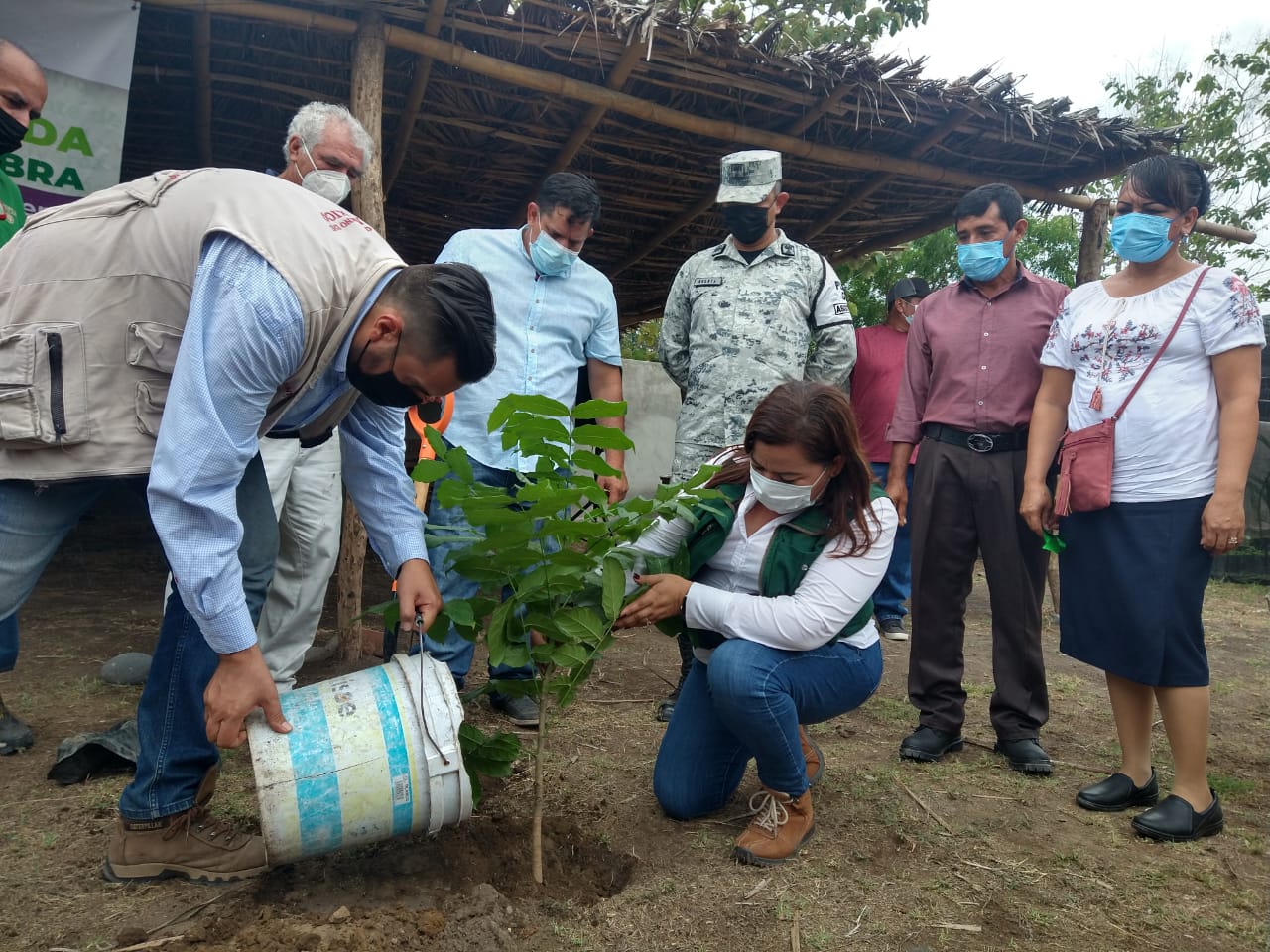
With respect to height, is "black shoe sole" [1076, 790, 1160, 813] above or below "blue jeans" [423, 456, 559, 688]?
below

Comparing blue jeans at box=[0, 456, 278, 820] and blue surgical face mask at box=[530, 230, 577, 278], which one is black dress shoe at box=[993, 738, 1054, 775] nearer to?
blue surgical face mask at box=[530, 230, 577, 278]

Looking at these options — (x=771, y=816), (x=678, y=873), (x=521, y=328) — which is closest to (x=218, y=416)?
(x=678, y=873)

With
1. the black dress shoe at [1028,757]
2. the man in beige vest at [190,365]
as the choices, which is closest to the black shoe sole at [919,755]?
the black dress shoe at [1028,757]

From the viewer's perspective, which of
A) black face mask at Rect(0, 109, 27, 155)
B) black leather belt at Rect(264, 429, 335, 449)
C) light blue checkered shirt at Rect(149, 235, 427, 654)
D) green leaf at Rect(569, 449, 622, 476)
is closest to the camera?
light blue checkered shirt at Rect(149, 235, 427, 654)

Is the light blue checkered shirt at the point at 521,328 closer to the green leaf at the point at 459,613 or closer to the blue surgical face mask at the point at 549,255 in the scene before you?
the blue surgical face mask at the point at 549,255

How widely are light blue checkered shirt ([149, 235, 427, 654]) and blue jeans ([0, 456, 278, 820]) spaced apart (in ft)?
1.07

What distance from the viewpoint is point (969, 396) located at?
3123 mm

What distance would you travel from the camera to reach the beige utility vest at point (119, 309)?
1765 millimetres

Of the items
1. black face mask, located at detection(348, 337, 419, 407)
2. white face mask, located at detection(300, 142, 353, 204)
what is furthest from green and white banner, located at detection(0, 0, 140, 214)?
black face mask, located at detection(348, 337, 419, 407)

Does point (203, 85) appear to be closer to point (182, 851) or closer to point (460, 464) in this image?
point (460, 464)

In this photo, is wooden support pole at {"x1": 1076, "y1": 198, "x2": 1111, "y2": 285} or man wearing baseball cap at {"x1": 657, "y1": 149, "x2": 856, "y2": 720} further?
wooden support pole at {"x1": 1076, "y1": 198, "x2": 1111, "y2": 285}

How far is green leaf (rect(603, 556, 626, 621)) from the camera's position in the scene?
1952mm

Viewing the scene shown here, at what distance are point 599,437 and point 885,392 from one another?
3562 mm

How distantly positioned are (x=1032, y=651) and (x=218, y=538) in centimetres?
251
